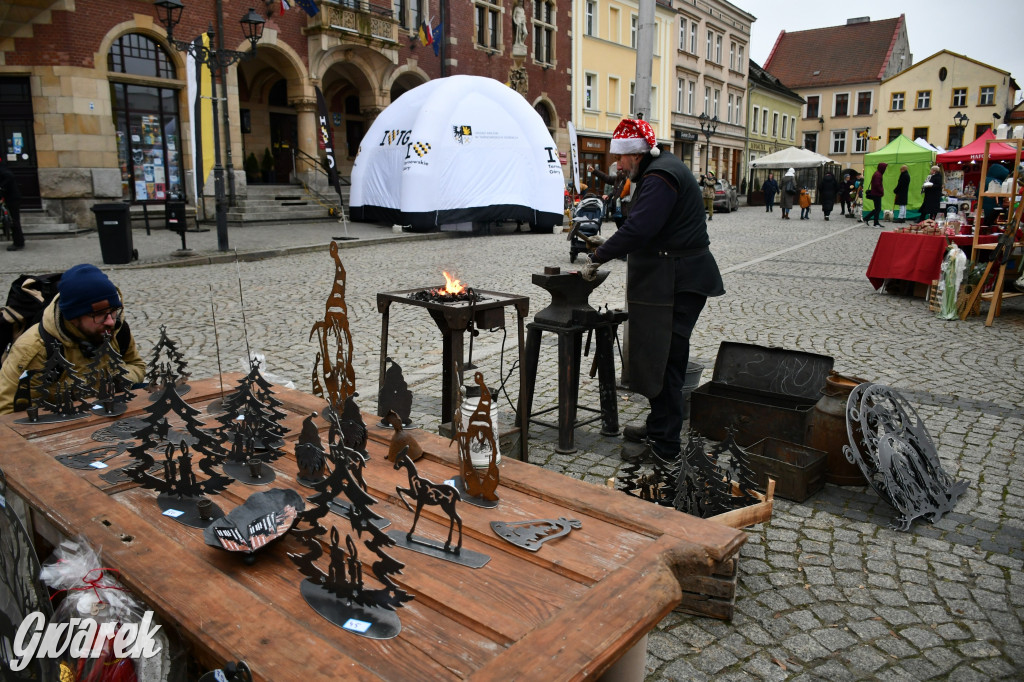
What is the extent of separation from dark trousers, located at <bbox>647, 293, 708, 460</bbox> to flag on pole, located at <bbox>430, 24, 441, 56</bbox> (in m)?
24.2

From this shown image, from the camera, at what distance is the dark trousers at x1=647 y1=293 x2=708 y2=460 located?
14.3 feet

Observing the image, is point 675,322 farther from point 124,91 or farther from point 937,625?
point 124,91

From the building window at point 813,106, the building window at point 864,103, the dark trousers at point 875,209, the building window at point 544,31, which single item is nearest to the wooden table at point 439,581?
the dark trousers at point 875,209

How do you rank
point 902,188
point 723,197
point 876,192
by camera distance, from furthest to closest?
point 723,197
point 902,188
point 876,192

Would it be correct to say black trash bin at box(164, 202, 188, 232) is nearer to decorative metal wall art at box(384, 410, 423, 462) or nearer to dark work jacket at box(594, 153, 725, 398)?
dark work jacket at box(594, 153, 725, 398)

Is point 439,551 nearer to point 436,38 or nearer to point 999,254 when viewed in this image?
point 999,254

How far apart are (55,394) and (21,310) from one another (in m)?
1.08

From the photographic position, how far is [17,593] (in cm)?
159

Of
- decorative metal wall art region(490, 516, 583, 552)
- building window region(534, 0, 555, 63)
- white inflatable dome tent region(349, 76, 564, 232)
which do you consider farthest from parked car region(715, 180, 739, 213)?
decorative metal wall art region(490, 516, 583, 552)

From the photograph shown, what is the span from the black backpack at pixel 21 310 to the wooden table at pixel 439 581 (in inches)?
64.0

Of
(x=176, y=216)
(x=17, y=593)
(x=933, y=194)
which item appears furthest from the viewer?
(x=933, y=194)

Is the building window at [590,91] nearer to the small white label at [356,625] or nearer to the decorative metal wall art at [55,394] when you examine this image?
the decorative metal wall art at [55,394]

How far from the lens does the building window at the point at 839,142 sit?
2514 inches

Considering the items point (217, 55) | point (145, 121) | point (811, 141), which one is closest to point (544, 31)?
point (145, 121)
